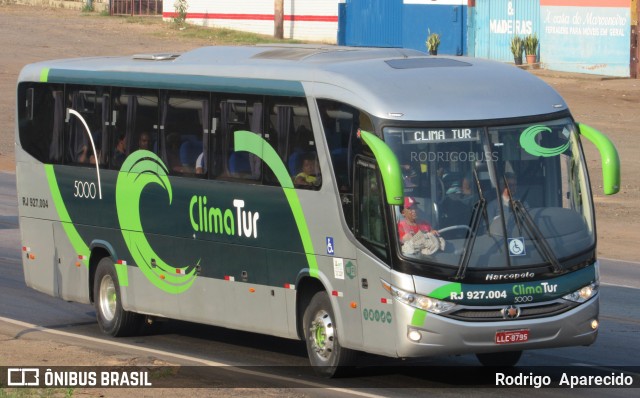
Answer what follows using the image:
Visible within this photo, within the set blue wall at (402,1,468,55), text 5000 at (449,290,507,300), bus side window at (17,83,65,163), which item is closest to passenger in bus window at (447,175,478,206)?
text 5000 at (449,290,507,300)

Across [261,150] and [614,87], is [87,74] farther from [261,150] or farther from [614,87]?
[614,87]

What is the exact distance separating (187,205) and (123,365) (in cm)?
216

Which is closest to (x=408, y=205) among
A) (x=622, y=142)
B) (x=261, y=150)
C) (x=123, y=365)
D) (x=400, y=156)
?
(x=400, y=156)

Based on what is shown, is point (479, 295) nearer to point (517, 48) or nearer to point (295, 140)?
point (295, 140)

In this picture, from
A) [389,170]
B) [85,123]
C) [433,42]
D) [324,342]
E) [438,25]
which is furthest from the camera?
[438,25]

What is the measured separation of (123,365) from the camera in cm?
1411

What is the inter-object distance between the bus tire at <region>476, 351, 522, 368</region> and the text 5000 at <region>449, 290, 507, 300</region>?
1.82m

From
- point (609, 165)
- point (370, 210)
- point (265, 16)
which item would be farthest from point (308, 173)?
point (265, 16)

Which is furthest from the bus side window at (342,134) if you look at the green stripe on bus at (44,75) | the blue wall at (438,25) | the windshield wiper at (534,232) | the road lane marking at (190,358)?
the blue wall at (438,25)

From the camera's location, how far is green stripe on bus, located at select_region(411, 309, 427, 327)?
1238cm

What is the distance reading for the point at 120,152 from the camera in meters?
16.6

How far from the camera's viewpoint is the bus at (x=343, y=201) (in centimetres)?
1252

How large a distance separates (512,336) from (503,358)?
1.74 metres

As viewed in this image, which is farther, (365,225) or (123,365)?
(123,365)
